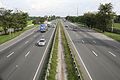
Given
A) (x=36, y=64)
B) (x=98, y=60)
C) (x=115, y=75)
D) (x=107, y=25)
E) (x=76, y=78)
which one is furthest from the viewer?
(x=107, y=25)

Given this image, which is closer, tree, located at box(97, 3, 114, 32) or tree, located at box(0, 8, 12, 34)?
tree, located at box(0, 8, 12, 34)

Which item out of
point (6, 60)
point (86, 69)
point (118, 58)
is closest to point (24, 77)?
point (86, 69)

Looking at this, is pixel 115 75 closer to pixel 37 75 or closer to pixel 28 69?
pixel 37 75

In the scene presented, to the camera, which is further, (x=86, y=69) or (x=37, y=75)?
(x=86, y=69)

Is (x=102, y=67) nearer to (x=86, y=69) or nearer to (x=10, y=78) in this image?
(x=86, y=69)

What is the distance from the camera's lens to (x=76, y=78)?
21094 mm

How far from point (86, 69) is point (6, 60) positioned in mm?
11674

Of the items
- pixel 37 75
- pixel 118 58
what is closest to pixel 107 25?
pixel 118 58

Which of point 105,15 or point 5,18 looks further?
point 105,15

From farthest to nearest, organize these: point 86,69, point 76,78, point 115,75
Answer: point 86,69 → point 115,75 → point 76,78

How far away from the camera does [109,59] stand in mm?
Result: 30859

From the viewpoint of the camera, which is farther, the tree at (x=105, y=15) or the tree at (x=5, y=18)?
the tree at (x=105, y=15)

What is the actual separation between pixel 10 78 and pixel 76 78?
6.52 meters

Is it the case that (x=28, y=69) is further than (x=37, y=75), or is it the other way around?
(x=28, y=69)
